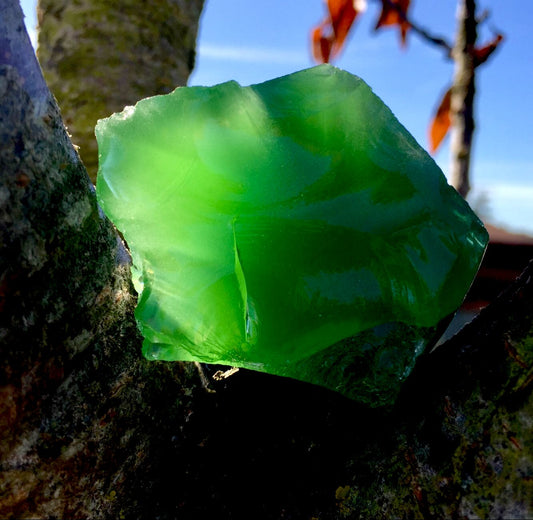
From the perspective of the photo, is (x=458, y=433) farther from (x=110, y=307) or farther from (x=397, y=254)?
(x=110, y=307)

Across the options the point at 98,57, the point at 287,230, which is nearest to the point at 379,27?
the point at 98,57

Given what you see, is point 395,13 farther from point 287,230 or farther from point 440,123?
point 287,230

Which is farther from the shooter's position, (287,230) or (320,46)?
(320,46)

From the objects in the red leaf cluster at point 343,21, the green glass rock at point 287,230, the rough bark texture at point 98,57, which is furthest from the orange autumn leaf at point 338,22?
the green glass rock at point 287,230

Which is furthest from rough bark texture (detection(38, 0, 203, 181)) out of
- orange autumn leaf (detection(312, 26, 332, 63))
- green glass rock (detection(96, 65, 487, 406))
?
orange autumn leaf (detection(312, 26, 332, 63))

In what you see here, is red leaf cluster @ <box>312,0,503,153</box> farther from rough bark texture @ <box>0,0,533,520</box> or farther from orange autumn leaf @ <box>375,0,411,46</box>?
rough bark texture @ <box>0,0,533,520</box>

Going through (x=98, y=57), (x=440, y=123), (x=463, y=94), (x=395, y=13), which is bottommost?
(x=440, y=123)

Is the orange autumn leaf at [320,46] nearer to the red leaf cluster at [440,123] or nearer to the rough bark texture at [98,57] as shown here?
the red leaf cluster at [440,123]
